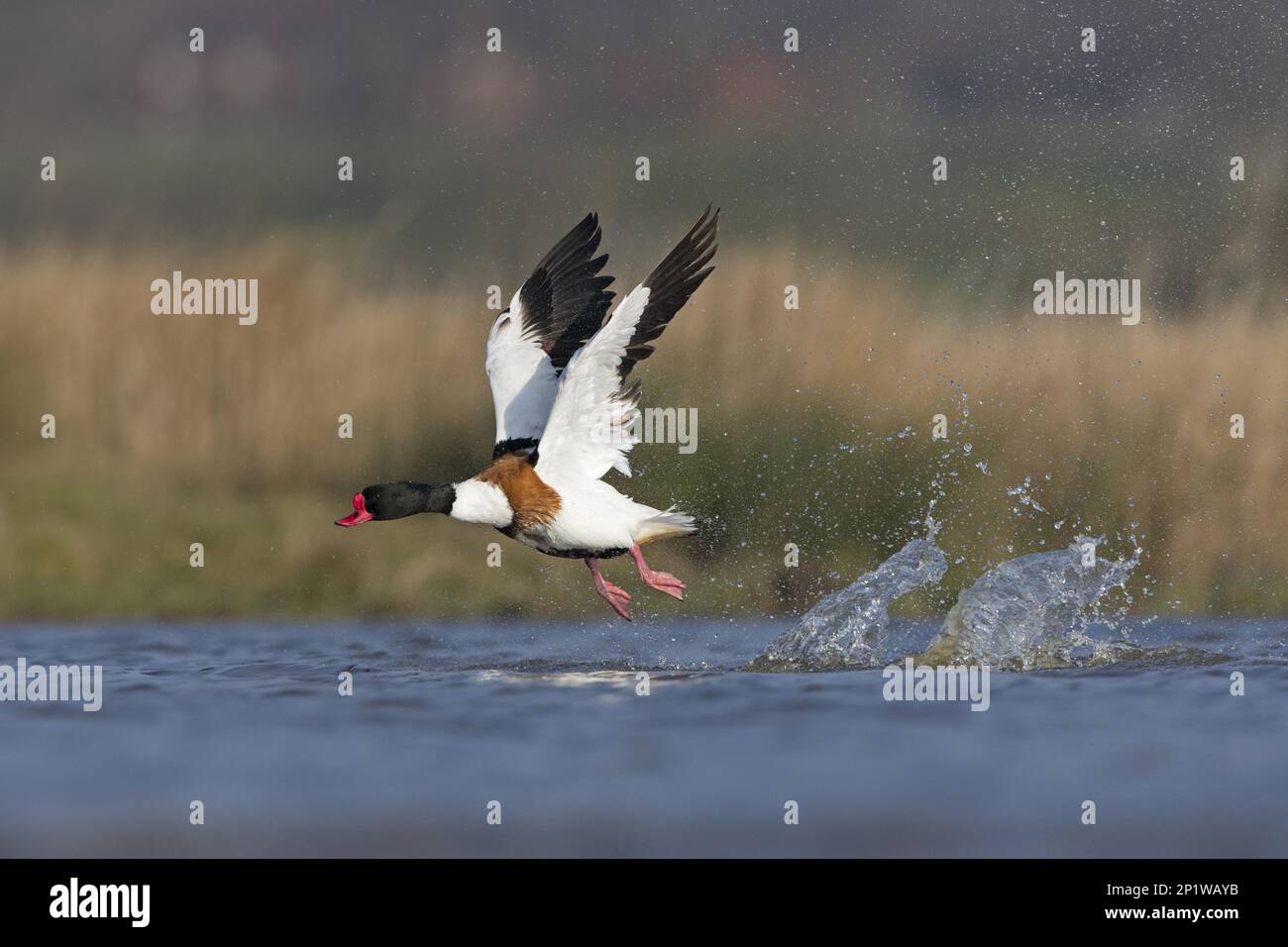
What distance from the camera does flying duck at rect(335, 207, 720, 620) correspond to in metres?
8.78

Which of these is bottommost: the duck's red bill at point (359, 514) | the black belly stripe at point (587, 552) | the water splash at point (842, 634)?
the water splash at point (842, 634)

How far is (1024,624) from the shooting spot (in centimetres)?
974

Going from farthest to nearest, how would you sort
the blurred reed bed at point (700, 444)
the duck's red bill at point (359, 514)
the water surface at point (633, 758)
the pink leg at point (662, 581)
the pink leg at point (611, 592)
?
the blurred reed bed at point (700, 444)
the pink leg at point (611, 592)
the pink leg at point (662, 581)
the duck's red bill at point (359, 514)
the water surface at point (633, 758)

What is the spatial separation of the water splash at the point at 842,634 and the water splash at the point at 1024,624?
1.04 ft

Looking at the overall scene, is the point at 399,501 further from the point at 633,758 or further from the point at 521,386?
the point at 633,758

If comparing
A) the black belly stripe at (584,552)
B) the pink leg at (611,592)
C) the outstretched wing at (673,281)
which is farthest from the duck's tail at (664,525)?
the outstretched wing at (673,281)

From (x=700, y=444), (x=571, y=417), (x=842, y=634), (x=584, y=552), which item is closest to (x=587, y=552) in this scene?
(x=584, y=552)

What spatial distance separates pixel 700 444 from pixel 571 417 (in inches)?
123

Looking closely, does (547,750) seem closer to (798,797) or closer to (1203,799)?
(798,797)

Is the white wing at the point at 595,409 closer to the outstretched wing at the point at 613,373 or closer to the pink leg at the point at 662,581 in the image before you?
the outstretched wing at the point at 613,373

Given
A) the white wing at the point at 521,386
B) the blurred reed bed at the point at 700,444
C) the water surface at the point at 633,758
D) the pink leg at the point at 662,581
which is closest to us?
the water surface at the point at 633,758

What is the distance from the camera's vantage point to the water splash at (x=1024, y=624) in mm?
9648

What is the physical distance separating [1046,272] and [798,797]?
8558 mm

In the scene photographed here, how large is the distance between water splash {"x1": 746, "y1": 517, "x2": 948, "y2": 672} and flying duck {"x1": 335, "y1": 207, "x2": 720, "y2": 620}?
695mm
